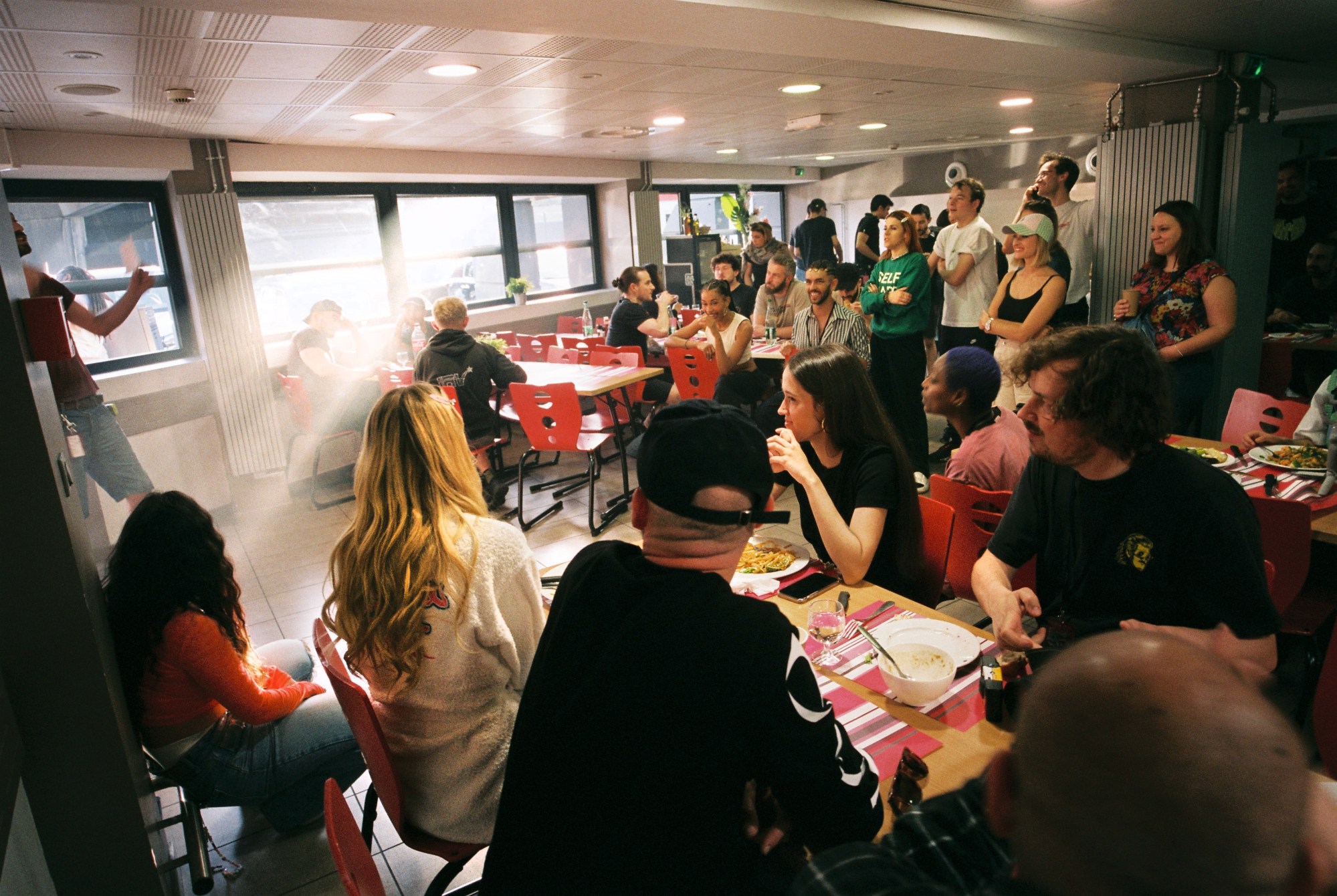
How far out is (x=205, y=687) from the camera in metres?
2.03

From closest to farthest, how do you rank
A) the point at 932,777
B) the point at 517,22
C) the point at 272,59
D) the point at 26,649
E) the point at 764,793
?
1. the point at 764,793
2. the point at 932,777
3. the point at 26,649
4. the point at 517,22
5. the point at 272,59

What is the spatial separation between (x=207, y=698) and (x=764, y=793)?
5.73ft

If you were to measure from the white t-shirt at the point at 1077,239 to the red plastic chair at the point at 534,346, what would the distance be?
449cm

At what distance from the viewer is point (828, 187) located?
552 inches

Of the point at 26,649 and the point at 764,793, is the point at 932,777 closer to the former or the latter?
the point at 764,793

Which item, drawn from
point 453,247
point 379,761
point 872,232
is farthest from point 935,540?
point 453,247

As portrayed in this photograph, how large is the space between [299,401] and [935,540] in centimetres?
525

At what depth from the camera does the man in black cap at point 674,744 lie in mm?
992

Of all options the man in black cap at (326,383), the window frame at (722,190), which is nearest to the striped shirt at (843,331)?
the man in black cap at (326,383)

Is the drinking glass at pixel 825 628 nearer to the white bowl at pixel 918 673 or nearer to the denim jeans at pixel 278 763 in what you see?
the white bowl at pixel 918 673

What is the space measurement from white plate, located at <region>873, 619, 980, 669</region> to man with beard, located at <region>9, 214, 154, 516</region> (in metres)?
3.77

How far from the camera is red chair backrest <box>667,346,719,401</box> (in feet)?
19.5

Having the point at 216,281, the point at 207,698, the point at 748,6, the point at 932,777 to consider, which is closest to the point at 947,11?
the point at 748,6

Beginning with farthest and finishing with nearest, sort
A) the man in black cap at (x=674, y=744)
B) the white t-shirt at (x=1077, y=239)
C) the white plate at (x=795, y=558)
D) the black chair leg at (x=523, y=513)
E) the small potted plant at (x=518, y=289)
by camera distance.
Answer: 1. the small potted plant at (x=518, y=289)
2. the white t-shirt at (x=1077, y=239)
3. the black chair leg at (x=523, y=513)
4. the white plate at (x=795, y=558)
5. the man in black cap at (x=674, y=744)
